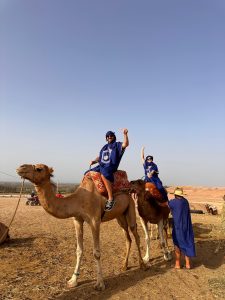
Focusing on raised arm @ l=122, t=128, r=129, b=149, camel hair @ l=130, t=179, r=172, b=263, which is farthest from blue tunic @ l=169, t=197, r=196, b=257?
raised arm @ l=122, t=128, r=129, b=149

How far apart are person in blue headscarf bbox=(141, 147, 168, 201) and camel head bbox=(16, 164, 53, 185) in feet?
15.6

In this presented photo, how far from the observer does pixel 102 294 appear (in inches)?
251

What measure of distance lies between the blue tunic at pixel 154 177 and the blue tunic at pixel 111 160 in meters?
3.15

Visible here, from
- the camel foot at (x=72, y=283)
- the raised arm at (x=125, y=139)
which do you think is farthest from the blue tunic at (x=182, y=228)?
the camel foot at (x=72, y=283)

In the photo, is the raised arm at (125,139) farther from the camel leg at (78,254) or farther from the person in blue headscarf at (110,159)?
the camel leg at (78,254)

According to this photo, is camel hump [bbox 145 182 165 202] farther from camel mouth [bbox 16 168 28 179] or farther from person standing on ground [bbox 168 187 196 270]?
camel mouth [bbox 16 168 28 179]

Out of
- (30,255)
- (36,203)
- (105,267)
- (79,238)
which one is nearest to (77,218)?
(79,238)

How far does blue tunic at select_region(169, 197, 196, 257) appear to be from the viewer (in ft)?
28.3

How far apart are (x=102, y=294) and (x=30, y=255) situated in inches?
132

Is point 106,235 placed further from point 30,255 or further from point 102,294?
point 102,294

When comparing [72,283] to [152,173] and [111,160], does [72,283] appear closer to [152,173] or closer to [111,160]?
[111,160]

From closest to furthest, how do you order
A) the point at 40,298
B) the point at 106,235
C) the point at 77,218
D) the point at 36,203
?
the point at 40,298
the point at 77,218
the point at 106,235
the point at 36,203

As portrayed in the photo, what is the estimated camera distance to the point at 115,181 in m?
8.05

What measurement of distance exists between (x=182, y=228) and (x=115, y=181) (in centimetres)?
241
